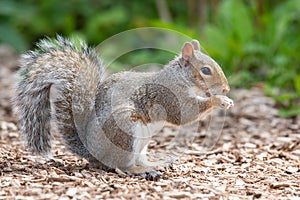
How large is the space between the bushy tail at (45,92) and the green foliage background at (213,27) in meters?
1.34

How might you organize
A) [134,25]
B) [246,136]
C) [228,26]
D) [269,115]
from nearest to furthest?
[246,136]
[269,115]
[228,26]
[134,25]

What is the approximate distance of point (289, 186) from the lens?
4.19 meters

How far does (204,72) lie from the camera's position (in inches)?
175

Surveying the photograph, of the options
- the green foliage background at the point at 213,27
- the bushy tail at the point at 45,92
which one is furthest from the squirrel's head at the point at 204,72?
the green foliage background at the point at 213,27

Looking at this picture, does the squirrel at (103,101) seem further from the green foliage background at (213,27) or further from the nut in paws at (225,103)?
the green foliage background at (213,27)

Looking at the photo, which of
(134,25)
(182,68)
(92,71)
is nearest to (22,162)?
(92,71)

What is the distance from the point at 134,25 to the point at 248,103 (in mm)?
3442

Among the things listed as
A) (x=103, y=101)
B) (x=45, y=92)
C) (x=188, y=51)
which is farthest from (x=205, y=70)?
(x=45, y=92)

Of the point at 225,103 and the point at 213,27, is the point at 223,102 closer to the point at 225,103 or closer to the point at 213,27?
the point at 225,103

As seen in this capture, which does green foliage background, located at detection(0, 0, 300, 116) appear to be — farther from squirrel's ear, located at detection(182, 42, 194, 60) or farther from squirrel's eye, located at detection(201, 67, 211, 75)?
squirrel's eye, located at detection(201, 67, 211, 75)

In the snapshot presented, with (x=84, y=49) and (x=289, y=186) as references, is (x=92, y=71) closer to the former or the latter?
(x=84, y=49)

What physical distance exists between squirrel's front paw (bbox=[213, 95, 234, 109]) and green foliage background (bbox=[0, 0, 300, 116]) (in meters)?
1.97

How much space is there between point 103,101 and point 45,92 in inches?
15.9

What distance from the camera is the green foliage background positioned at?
24.7 ft
